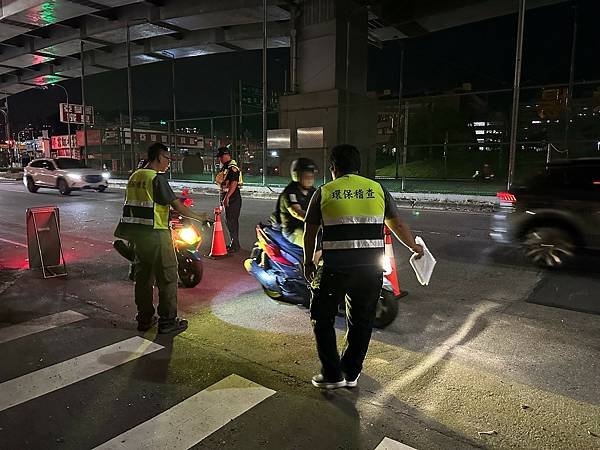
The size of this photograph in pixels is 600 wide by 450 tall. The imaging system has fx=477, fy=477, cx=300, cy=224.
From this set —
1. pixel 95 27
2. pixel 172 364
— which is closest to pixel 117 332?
pixel 172 364

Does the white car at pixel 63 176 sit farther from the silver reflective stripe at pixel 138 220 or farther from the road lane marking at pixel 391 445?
the road lane marking at pixel 391 445

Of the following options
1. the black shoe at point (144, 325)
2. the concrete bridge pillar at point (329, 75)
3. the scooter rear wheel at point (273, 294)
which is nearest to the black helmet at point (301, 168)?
the scooter rear wheel at point (273, 294)

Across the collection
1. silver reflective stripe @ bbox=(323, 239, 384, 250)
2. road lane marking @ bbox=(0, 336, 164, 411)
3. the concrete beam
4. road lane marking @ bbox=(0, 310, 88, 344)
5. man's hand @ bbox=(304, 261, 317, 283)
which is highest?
the concrete beam

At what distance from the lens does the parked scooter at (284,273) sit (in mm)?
5023

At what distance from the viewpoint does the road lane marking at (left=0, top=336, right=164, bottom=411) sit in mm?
3707

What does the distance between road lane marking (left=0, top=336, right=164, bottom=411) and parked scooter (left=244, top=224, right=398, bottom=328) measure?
1.64 meters

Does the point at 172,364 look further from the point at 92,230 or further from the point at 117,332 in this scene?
the point at 92,230

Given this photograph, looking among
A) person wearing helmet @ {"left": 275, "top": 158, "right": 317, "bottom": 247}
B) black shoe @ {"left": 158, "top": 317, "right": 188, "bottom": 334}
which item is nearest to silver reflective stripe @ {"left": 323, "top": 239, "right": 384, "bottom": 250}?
person wearing helmet @ {"left": 275, "top": 158, "right": 317, "bottom": 247}

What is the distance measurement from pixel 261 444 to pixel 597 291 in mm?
5292

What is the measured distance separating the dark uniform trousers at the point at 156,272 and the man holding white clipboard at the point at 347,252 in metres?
1.92

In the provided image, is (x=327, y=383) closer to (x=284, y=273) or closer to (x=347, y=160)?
(x=347, y=160)

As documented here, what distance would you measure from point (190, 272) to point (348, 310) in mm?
3551

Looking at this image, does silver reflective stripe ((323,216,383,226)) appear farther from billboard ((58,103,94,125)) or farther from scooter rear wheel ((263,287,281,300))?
billboard ((58,103,94,125))

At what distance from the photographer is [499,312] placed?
18.2 ft
